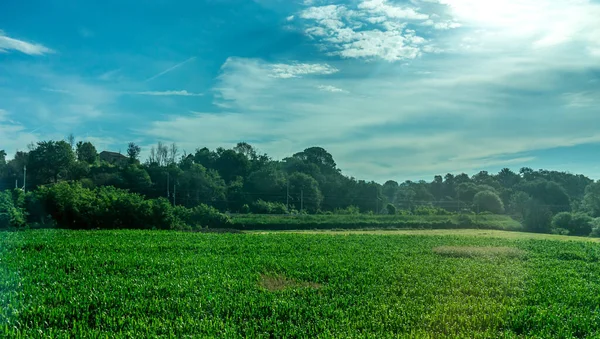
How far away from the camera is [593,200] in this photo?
54156mm

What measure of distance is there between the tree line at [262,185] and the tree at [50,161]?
9 centimetres

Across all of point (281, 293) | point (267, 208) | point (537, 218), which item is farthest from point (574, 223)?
point (281, 293)

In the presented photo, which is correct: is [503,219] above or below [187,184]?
below

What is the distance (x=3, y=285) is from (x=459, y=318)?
1101cm

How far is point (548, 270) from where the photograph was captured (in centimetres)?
1644

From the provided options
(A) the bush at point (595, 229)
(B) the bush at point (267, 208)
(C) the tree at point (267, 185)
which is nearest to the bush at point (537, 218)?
(A) the bush at point (595, 229)

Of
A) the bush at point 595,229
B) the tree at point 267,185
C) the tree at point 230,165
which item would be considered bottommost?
the bush at point 595,229

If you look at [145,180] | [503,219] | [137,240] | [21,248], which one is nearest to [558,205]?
[503,219]

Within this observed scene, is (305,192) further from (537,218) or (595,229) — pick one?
(595,229)

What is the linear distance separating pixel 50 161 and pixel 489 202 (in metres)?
61.9

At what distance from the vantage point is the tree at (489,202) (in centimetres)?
7175

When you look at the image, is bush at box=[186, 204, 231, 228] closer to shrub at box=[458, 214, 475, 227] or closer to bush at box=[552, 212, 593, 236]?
shrub at box=[458, 214, 475, 227]

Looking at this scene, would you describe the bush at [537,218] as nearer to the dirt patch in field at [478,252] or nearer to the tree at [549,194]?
the tree at [549,194]

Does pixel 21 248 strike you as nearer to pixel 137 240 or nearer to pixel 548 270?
pixel 137 240
